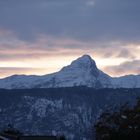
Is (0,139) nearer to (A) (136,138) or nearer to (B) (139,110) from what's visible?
(A) (136,138)

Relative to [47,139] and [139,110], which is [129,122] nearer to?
[139,110]

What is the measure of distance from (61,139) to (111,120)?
9.89 m

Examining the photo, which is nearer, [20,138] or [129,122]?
[20,138]

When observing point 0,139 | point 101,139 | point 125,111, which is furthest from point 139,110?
point 0,139

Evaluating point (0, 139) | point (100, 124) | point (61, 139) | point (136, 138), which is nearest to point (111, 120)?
point (100, 124)

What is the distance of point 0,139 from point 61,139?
41.5 metres

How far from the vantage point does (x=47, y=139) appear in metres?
106

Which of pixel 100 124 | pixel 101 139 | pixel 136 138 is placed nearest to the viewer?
pixel 136 138

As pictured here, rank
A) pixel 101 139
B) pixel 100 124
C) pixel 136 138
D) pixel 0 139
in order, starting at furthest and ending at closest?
1. pixel 100 124
2. pixel 101 139
3. pixel 136 138
4. pixel 0 139

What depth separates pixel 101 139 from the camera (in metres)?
118

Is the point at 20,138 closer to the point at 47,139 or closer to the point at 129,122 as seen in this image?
the point at 47,139

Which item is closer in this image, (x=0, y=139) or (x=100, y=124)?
(x=0, y=139)

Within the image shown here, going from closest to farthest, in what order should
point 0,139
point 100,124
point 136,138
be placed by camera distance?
point 0,139
point 136,138
point 100,124

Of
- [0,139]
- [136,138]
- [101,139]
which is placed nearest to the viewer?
[0,139]
